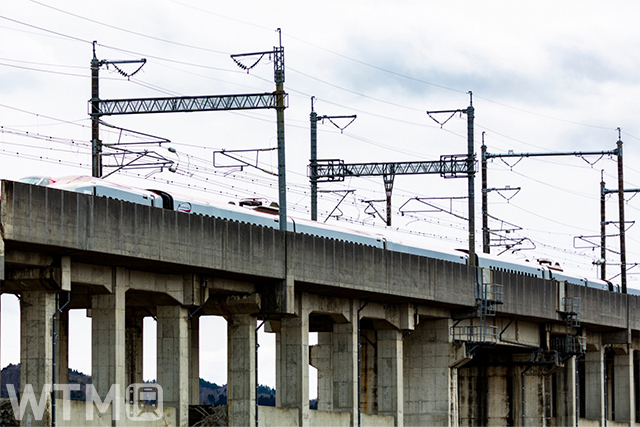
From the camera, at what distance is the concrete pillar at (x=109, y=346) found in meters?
45.4

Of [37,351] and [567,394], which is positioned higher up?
[37,351]

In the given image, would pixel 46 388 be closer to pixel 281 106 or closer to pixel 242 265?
pixel 242 265

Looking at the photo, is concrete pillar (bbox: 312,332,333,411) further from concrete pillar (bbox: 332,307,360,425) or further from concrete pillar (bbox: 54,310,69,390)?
concrete pillar (bbox: 54,310,69,390)

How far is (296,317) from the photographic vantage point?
2178 inches

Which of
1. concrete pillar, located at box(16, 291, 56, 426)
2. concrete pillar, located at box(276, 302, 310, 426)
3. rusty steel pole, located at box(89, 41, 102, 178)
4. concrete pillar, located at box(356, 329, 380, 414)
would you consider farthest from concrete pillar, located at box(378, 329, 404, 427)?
concrete pillar, located at box(16, 291, 56, 426)

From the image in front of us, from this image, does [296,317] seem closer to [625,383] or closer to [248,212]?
[248,212]

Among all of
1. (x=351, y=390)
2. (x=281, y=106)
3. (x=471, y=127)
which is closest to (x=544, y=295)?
(x=471, y=127)

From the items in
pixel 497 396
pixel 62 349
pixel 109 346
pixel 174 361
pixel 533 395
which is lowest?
pixel 497 396

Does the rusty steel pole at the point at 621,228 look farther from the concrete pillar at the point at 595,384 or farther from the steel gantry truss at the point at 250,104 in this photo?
the steel gantry truss at the point at 250,104

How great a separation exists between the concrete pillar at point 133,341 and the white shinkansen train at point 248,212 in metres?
8.22

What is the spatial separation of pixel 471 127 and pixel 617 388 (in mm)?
27658

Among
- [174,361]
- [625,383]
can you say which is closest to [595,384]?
[625,383]

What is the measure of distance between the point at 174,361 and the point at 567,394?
39242 mm

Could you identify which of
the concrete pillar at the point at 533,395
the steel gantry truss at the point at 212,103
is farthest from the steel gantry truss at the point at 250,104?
the concrete pillar at the point at 533,395
